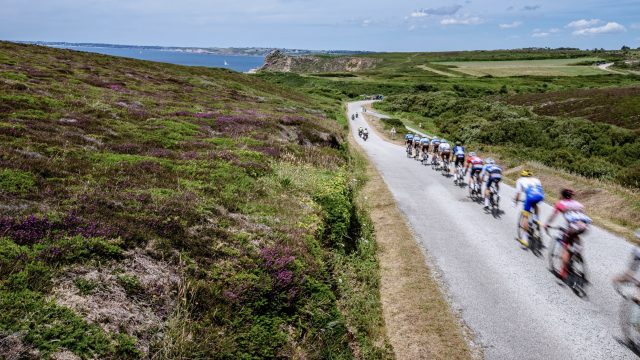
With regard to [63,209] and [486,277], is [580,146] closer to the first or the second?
[486,277]

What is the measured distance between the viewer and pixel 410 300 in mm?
11664

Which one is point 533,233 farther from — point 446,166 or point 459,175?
point 446,166

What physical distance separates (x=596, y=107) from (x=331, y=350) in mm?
92285

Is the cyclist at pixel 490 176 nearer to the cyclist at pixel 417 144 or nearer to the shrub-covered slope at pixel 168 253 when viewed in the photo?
the shrub-covered slope at pixel 168 253

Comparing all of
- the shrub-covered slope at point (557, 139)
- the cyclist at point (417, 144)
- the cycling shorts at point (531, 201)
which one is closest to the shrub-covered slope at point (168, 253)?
the cycling shorts at point (531, 201)

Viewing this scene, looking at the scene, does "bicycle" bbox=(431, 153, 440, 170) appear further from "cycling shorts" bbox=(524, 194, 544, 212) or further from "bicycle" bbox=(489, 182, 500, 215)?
"cycling shorts" bbox=(524, 194, 544, 212)

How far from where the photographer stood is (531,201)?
49.8 feet

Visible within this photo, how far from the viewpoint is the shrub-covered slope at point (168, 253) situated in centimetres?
648

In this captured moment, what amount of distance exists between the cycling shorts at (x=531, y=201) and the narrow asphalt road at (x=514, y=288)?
141 centimetres

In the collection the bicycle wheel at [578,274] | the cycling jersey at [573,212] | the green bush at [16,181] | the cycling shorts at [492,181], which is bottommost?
the bicycle wheel at [578,274]

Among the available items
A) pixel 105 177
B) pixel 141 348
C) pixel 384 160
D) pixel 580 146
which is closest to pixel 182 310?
pixel 141 348

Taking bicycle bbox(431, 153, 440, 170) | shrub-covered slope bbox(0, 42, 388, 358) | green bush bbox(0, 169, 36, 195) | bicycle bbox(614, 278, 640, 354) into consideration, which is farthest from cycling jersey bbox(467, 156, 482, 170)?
green bush bbox(0, 169, 36, 195)

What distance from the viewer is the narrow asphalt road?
9.29 m

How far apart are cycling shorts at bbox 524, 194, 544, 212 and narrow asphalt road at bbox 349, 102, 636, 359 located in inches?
55.6
